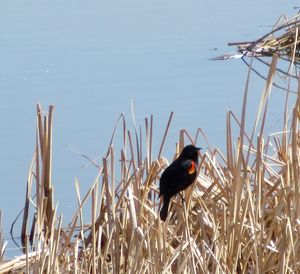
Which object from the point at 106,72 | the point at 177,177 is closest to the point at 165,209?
the point at 177,177

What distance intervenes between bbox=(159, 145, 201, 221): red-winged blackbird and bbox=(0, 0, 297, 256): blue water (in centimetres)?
133

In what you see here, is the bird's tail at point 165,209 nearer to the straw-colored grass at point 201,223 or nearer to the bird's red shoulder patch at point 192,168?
the straw-colored grass at point 201,223

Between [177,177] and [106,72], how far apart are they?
11.6 feet

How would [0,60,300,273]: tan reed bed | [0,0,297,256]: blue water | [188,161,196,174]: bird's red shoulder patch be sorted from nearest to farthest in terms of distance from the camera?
[0,60,300,273]: tan reed bed, [188,161,196,174]: bird's red shoulder patch, [0,0,297,256]: blue water

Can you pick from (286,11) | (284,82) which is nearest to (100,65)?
(284,82)

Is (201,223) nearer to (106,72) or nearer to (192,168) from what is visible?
(192,168)

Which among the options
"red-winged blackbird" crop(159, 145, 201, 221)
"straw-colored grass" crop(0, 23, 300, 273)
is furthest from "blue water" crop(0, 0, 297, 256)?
"red-winged blackbird" crop(159, 145, 201, 221)

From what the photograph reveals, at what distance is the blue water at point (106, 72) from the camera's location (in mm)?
5871

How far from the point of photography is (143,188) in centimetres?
396

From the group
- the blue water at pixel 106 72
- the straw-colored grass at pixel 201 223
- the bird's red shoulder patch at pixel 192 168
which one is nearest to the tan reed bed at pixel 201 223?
the straw-colored grass at pixel 201 223

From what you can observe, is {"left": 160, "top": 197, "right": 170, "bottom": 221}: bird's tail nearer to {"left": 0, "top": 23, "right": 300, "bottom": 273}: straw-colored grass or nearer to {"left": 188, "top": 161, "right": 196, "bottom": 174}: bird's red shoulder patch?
{"left": 0, "top": 23, "right": 300, "bottom": 273}: straw-colored grass

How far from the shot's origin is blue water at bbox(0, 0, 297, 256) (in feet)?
19.3

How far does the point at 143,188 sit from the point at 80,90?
2963 millimetres

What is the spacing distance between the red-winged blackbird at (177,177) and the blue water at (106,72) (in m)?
1.33
